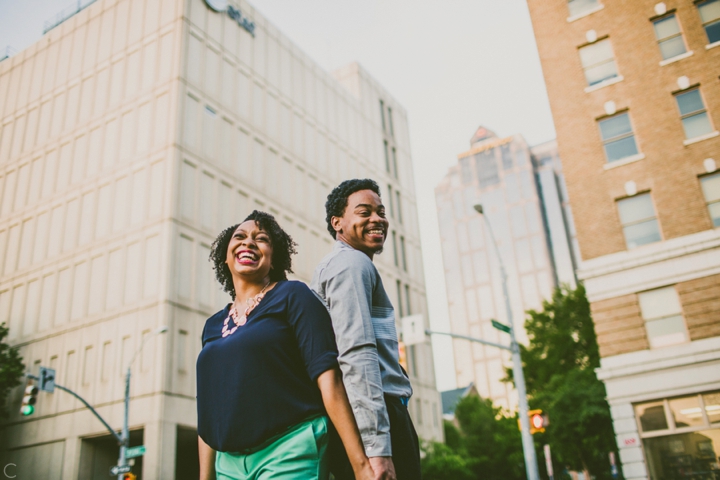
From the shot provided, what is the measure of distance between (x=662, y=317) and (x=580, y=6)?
11.3 meters

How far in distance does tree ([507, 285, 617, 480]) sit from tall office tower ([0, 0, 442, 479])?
38.1ft

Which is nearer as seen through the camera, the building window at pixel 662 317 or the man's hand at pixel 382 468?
the man's hand at pixel 382 468

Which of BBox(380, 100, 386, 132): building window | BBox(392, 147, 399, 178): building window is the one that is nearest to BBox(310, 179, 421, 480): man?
BBox(392, 147, 399, 178): building window

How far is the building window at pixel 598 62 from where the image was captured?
20.6 meters

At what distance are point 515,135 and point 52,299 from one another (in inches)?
3761

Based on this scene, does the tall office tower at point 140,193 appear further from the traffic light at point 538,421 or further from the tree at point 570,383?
the traffic light at point 538,421

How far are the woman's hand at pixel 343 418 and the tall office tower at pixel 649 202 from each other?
16.6 m

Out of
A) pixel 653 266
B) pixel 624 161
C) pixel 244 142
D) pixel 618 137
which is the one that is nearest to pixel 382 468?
pixel 653 266

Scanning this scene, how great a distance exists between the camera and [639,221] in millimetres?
18500

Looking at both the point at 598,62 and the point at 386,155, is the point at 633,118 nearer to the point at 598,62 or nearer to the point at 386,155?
the point at 598,62

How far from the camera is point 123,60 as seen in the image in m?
36.3

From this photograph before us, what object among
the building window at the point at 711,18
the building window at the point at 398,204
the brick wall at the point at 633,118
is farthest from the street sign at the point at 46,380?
the building window at the point at 398,204

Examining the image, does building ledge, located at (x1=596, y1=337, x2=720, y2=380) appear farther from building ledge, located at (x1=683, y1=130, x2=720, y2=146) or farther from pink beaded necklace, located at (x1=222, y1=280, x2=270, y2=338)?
pink beaded necklace, located at (x1=222, y1=280, x2=270, y2=338)

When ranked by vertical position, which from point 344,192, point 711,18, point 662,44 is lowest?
point 344,192
